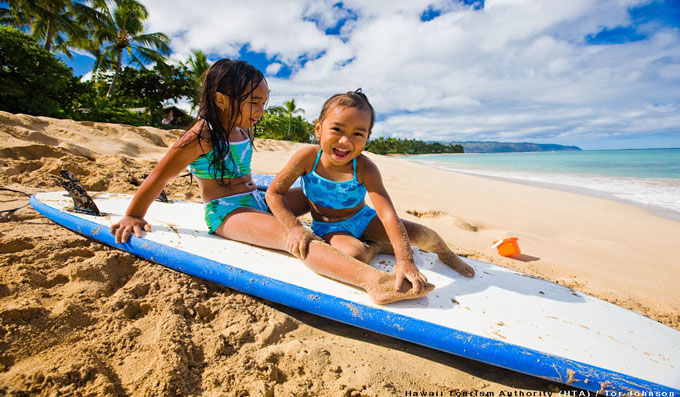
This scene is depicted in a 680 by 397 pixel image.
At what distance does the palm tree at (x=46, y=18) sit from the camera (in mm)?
14188

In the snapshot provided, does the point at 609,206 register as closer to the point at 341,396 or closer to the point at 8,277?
the point at 341,396

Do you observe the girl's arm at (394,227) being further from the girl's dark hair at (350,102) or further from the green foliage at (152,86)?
the green foliage at (152,86)

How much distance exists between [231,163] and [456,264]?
1.57 meters

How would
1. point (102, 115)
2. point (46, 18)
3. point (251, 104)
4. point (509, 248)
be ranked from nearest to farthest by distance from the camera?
point (251, 104), point (509, 248), point (102, 115), point (46, 18)

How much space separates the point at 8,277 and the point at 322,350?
1.59 m

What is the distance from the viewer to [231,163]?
212 cm

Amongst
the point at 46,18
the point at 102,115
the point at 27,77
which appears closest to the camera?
the point at 27,77

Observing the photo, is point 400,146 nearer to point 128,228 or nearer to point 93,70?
point 93,70

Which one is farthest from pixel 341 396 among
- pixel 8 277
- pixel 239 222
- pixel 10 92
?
pixel 10 92

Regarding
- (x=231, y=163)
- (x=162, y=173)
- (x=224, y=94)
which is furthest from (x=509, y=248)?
(x=162, y=173)

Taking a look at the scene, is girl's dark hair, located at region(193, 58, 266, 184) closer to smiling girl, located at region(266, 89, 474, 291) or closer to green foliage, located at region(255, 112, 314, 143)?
smiling girl, located at region(266, 89, 474, 291)

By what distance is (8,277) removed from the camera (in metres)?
1.56

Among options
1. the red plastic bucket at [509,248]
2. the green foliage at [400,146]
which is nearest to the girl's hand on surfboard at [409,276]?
the red plastic bucket at [509,248]

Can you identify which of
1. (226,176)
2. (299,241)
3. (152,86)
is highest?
(152,86)
